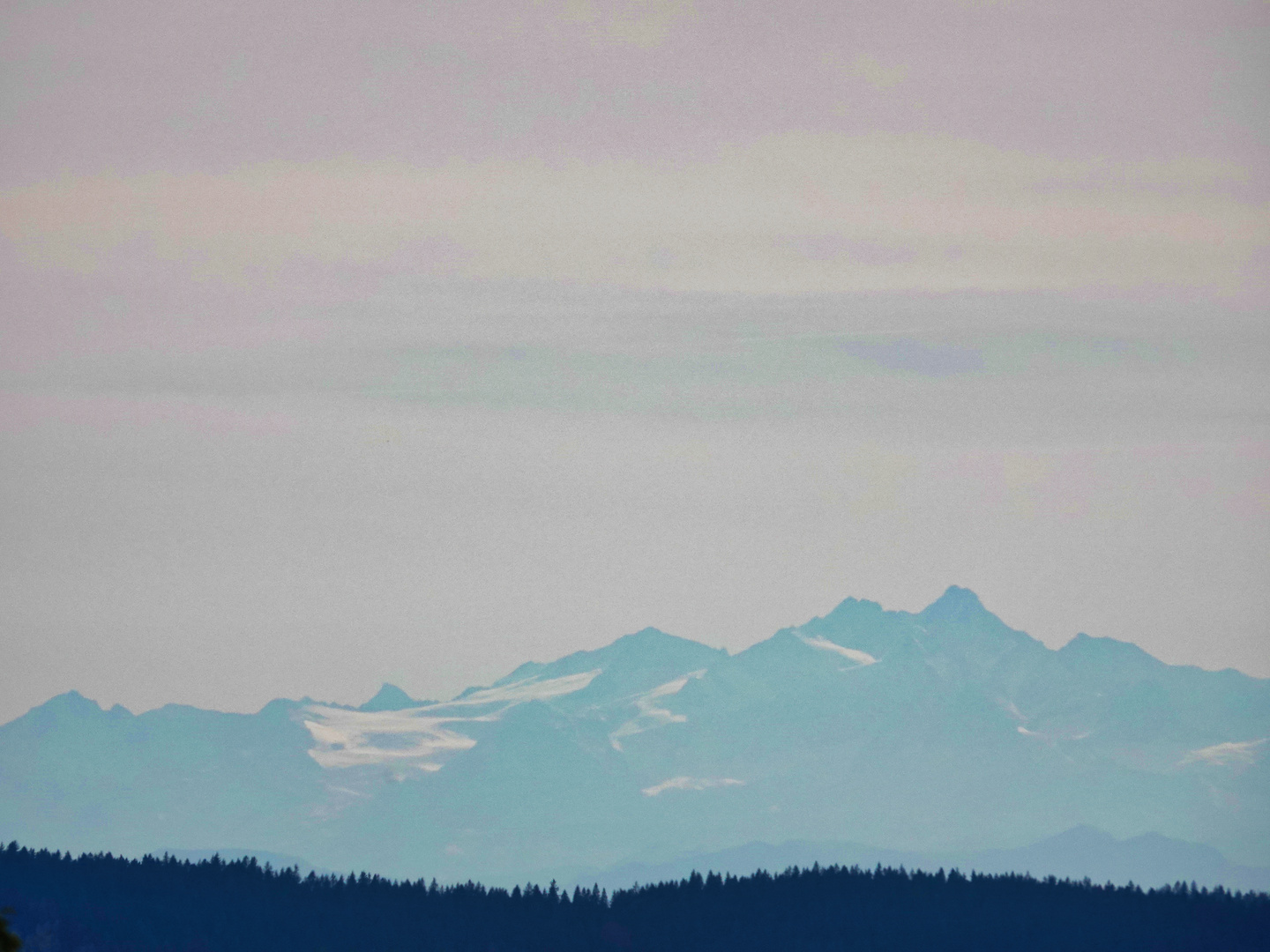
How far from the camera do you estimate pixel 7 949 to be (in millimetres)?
50219
